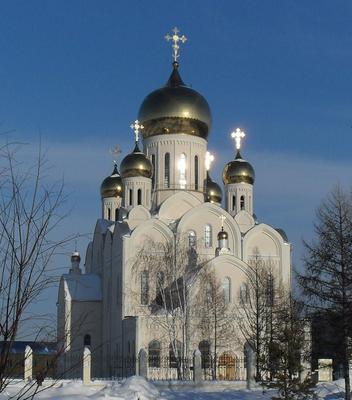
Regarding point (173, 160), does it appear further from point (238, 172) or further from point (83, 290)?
point (83, 290)

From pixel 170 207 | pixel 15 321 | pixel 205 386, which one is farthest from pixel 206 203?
pixel 15 321

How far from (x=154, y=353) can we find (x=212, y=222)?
7.79 meters

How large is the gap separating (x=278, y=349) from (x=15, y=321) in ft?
42.1

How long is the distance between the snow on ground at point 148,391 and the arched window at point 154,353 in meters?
7.50

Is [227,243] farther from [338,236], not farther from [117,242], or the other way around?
[338,236]

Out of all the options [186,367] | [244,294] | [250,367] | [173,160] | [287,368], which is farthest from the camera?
[173,160]

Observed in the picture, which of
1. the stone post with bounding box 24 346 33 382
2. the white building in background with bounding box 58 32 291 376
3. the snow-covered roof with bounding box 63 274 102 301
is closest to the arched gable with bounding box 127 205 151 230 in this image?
the white building in background with bounding box 58 32 291 376

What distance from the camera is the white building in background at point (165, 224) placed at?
3534 cm

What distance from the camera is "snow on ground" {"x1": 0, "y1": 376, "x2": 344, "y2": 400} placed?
56.9 feet

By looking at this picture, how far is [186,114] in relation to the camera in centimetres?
3969

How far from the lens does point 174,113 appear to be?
39.6 m

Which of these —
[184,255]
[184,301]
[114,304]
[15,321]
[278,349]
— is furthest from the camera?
[114,304]

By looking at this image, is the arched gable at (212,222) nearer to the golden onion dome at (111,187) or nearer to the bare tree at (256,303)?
the bare tree at (256,303)

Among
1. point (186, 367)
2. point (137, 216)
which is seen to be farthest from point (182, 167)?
point (186, 367)
